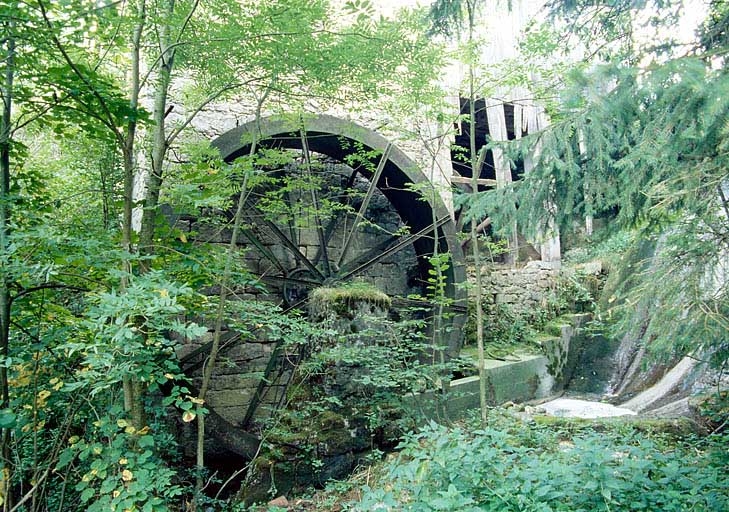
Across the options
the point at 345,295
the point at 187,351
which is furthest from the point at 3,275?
the point at 187,351

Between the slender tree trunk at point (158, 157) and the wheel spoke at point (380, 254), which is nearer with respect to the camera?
the slender tree trunk at point (158, 157)

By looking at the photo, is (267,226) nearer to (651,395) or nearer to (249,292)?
(249,292)

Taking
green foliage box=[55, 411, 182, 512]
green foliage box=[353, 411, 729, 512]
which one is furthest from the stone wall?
green foliage box=[55, 411, 182, 512]

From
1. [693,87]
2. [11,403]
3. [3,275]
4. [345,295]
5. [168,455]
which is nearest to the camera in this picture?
[693,87]

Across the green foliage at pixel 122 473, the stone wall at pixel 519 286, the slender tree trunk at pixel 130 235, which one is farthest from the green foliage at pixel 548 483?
the stone wall at pixel 519 286

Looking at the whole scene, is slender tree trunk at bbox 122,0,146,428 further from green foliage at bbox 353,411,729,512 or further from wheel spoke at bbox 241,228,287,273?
wheel spoke at bbox 241,228,287,273

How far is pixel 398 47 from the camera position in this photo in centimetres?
281

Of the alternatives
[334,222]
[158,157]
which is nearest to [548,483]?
[158,157]

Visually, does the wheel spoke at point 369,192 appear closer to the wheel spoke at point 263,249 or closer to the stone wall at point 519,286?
the wheel spoke at point 263,249

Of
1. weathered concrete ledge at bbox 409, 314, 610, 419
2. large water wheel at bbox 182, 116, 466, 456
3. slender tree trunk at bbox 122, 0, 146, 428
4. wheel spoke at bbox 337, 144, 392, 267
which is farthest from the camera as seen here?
wheel spoke at bbox 337, 144, 392, 267

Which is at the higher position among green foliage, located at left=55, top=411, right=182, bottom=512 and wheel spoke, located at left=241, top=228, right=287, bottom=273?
wheel spoke, located at left=241, top=228, right=287, bottom=273

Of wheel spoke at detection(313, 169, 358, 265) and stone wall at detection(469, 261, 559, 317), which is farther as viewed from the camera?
stone wall at detection(469, 261, 559, 317)

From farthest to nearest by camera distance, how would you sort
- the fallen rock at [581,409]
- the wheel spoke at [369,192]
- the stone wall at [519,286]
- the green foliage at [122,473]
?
the stone wall at [519,286], the wheel spoke at [369,192], the fallen rock at [581,409], the green foliage at [122,473]

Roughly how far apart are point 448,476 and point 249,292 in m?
3.48
